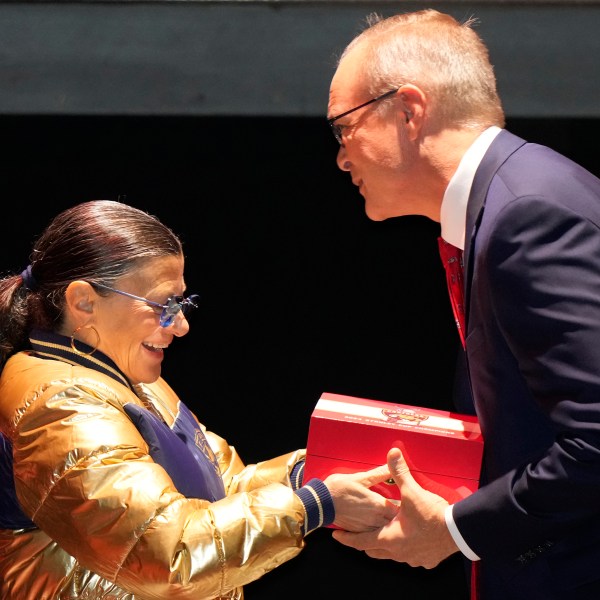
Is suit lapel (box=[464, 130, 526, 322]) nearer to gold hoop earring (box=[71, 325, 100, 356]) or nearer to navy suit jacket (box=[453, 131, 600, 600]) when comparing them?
navy suit jacket (box=[453, 131, 600, 600])

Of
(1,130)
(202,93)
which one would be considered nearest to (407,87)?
(202,93)

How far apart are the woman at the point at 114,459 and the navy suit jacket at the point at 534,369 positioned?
0.27 meters

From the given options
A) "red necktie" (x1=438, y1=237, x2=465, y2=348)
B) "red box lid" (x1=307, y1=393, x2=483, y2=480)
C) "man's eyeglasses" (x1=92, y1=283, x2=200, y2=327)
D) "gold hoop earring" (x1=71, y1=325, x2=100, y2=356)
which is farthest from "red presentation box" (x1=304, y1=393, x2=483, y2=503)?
"gold hoop earring" (x1=71, y1=325, x2=100, y2=356)

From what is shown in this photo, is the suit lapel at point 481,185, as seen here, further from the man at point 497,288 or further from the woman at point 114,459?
the woman at point 114,459

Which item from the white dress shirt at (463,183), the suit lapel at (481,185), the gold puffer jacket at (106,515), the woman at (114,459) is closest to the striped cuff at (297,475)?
the woman at (114,459)

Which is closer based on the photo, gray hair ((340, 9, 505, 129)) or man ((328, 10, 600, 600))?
man ((328, 10, 600, 600))

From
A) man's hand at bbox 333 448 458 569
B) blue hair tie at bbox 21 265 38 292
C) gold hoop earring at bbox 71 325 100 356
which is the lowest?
man's hand at bbox 333 448 458 569

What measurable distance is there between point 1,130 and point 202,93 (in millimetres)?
607

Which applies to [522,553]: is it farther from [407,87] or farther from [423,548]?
[407,87]

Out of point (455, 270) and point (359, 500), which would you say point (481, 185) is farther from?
point (359, 500)

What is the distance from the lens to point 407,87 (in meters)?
1.99

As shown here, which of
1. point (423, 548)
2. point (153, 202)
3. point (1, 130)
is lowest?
point (423, 548)

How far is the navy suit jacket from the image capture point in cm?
165

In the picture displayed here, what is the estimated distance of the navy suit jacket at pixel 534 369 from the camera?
5.41ft
